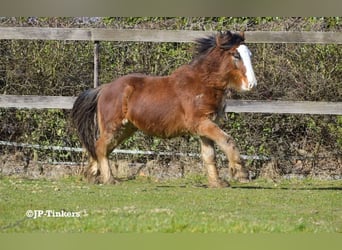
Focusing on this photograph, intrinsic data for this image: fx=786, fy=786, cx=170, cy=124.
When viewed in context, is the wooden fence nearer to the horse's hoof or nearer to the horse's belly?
the horse's belly

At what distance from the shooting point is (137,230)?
20.8ft

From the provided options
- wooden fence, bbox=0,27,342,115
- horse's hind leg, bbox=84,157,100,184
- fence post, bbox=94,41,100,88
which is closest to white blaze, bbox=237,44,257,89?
wooden fence, bbox=0,27,342,115

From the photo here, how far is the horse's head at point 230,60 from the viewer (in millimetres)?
9492

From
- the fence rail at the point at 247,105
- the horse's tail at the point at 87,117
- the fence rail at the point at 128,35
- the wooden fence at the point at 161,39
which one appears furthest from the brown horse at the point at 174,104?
the fence rail at the point at 128,35

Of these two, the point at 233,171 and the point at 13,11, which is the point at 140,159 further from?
the point at 13,11

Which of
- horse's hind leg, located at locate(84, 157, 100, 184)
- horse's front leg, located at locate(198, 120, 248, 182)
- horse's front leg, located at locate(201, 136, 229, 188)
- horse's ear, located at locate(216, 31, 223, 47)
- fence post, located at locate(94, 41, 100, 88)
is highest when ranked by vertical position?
horse's ear, located at locate(216, 31, 223, 47)

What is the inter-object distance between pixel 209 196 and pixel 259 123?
116 inches

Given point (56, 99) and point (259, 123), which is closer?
point (56, 99)

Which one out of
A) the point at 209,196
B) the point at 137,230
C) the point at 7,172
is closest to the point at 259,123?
the point at 209,196

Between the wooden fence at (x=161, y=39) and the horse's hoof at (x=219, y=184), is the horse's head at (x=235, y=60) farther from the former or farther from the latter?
the horse's hoof at (x=219, y=184)

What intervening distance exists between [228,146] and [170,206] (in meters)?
1.37

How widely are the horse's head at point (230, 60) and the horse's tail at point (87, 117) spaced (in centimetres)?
168

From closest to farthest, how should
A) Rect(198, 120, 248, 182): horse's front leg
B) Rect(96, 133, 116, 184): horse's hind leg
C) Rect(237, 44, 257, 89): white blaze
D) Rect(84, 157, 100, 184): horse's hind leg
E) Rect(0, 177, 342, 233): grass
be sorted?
Rect(0, 177, 342, 233): grass → Rect(198, 120, 248, 182): horse's front leg → Rect(237, 44, 257, 89): white blaze → Rect(96, 133, 116, 184): horse's hind leg → Rect(84, 157, 100, 184): horse's hind leg

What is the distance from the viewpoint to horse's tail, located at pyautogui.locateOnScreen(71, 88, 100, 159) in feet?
34.3
